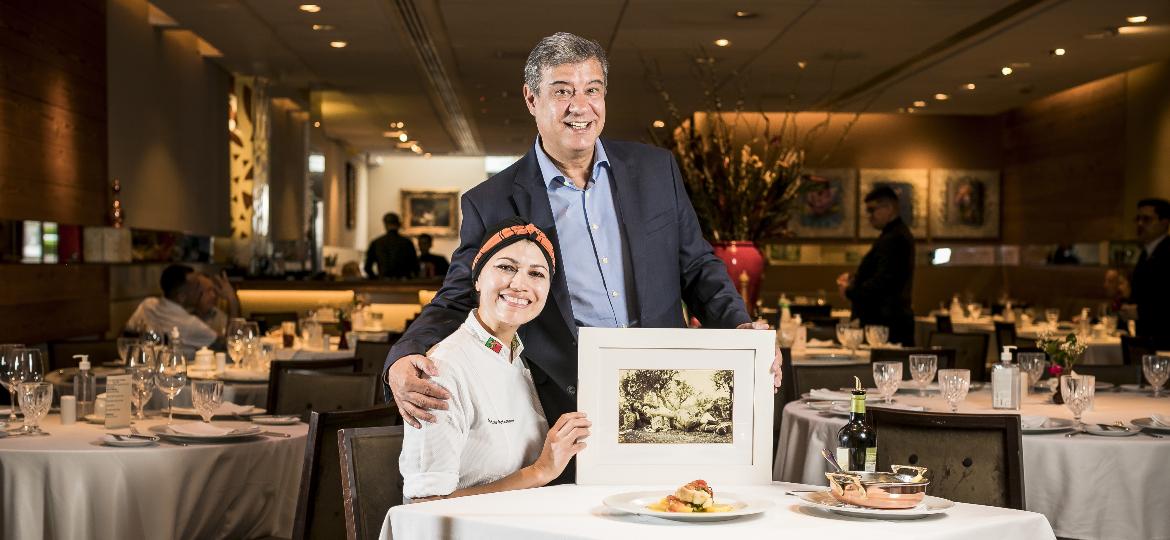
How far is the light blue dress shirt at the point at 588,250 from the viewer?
102 inches

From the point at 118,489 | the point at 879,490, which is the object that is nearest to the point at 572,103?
the point at 879,490

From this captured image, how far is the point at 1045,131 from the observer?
48.7ft

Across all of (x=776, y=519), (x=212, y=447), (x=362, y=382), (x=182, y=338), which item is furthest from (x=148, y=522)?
(x=182, y=338)

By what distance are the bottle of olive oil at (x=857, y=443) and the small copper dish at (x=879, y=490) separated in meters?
0.23

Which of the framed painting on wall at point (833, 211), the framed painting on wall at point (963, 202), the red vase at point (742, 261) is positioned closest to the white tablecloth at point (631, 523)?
the red vase at point (742, 261)

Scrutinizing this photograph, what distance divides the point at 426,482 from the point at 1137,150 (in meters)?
11.9

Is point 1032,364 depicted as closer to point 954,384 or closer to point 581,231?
point 954,384

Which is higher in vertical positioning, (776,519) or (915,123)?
(915,123)

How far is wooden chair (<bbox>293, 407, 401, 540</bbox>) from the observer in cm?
346

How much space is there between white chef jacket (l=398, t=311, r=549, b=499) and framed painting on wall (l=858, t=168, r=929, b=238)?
14.0 m

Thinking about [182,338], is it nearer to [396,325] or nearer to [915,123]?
[396,325]

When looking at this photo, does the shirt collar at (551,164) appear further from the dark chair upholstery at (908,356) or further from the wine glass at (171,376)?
the dark chair upholstery at (908,356)

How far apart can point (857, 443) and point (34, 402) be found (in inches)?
107

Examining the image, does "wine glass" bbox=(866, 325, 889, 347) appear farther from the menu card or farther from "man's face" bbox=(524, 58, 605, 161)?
"man's face" bbox=(524, 58, 605, 161)
